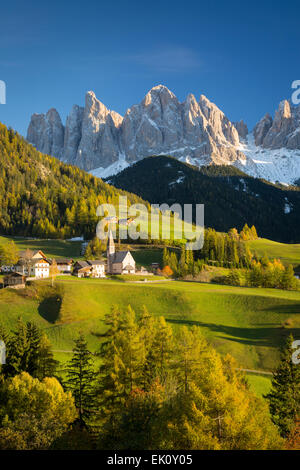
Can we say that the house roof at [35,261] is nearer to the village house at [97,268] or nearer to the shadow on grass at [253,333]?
the village house at [97,268]

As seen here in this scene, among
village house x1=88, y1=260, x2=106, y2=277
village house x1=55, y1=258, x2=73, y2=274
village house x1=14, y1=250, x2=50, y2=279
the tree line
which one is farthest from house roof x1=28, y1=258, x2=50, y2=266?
the tree line

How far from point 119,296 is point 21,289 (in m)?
19.8

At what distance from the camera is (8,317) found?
6512 centimetres

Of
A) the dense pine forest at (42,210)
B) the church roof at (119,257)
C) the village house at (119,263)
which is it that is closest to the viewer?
the village house at (119,263)

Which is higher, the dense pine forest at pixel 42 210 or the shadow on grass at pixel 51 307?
the dense pine forest at pixel 42 210

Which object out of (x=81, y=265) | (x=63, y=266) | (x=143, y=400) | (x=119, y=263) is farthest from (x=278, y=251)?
(x=143, y=400)

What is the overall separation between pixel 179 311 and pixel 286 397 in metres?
32.1

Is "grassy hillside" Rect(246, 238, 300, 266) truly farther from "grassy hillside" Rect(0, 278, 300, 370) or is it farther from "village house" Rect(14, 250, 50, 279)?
"village house" Rect(14, 250, 50, 279)

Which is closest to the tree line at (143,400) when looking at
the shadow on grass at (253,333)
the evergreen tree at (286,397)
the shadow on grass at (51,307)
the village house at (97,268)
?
the evergreen tree at (286,397)

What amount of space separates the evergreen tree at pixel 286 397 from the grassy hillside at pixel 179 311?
1342cm

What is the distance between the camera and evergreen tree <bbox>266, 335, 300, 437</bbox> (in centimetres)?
3462

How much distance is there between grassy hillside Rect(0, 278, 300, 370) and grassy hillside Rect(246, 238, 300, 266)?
6578 centimetres

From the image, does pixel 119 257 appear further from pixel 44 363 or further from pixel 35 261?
pixel 44 363

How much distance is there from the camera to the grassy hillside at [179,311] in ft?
189
